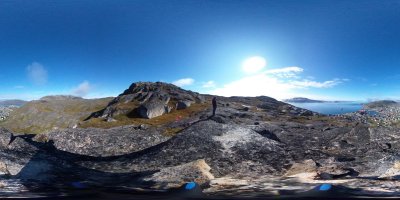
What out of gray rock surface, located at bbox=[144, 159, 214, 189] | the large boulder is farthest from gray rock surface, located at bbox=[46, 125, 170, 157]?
the large boulder

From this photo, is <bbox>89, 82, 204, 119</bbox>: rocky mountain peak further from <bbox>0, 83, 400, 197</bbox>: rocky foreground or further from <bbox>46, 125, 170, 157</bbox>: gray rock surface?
<bbox>0, 83, 400, 197</bbox>: rocky foreground

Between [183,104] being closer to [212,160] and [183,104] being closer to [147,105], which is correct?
[147,105]

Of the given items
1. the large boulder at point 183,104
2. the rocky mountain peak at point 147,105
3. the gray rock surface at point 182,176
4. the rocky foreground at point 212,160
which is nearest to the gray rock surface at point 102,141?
the rocky foreground at point 212,160

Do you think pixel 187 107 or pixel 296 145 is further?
pixel 187 107

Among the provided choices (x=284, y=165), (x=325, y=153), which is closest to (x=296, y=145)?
(x=325, y=153)

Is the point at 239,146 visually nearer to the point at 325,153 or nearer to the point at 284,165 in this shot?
the point at 284,165

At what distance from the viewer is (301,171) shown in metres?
11.5

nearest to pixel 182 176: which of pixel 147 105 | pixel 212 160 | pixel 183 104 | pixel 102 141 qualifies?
pixel 212 160

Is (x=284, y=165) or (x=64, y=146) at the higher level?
(x=64, y=146)

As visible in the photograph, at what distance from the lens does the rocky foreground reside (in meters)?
9.70

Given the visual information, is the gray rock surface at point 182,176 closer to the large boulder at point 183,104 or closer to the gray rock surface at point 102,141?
the gray rock surface at point 102,141

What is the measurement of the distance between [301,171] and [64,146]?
433 inches

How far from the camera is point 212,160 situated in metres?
12.9

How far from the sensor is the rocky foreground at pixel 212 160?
9695 mm
